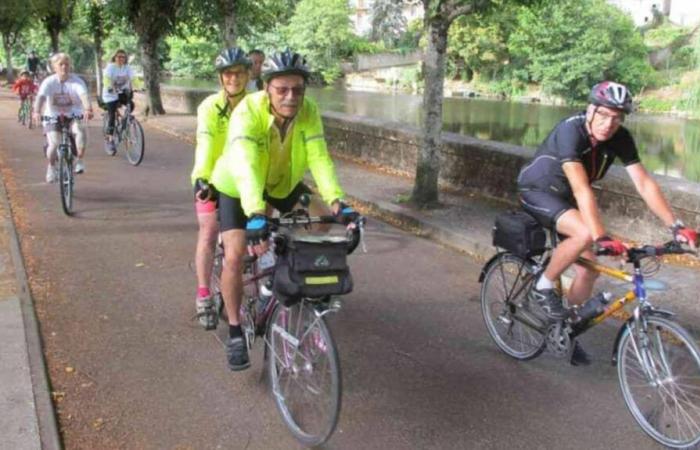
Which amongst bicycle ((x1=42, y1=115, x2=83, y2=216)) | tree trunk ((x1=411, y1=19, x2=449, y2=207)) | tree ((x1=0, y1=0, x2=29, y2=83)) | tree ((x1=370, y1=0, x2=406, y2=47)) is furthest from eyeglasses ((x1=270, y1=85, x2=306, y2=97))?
tree ((x1=370, y1=0, x2=406, y2=47))

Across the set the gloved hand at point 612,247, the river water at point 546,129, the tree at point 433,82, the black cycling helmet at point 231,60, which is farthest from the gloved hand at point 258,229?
the river water at point 546,129

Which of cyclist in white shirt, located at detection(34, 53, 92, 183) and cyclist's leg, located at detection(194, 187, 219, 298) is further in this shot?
cyclist in white shirt, located at detection(34, 53, 92, 183)

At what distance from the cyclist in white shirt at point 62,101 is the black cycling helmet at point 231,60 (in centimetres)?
441

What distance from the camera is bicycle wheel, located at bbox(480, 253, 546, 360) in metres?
4.65

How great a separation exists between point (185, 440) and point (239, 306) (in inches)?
33.1

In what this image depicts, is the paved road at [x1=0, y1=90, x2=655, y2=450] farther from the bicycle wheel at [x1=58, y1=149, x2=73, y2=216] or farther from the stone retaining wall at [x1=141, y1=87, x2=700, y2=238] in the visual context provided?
the stone retaining wall at [x1=141, y1=87, x2=700, y2=238]

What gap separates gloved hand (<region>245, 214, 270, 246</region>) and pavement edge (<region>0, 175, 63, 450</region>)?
140 cm

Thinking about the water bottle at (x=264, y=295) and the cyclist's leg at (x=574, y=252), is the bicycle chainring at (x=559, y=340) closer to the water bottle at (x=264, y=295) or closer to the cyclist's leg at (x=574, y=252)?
the cyclist's leg at (x=574, y=252)

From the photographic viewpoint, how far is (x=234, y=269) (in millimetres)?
4031

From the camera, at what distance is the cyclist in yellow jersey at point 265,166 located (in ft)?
12.1

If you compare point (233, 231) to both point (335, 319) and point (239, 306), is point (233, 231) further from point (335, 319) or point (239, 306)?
point (335, 319)

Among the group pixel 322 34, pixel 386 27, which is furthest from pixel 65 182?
pixel 386 27

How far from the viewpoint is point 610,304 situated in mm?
4086

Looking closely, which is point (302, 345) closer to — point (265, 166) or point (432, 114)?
point (265, 166)
